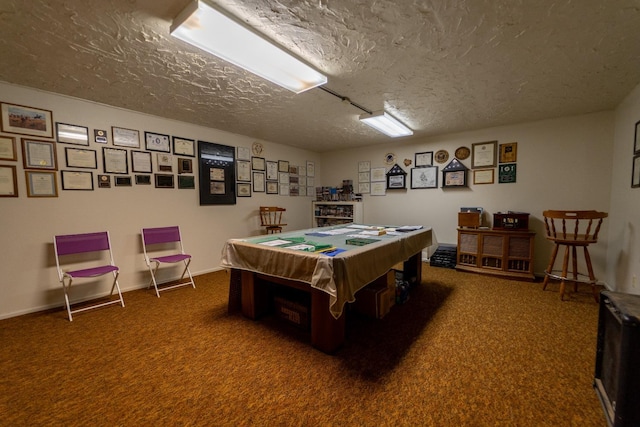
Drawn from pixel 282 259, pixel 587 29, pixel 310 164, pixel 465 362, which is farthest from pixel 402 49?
pixel 310 164

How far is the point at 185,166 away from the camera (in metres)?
3.83

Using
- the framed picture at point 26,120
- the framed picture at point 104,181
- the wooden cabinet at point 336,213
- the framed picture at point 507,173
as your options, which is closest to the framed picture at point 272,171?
the wooden cabinet at point 336,213

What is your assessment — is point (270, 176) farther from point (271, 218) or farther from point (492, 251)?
point (492, 251)

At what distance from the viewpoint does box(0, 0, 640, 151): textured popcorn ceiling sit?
1.56 metres

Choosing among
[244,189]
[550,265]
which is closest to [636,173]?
[550,265]

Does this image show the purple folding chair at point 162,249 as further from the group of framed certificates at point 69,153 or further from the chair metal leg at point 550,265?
the chair metal leg at point 550,265

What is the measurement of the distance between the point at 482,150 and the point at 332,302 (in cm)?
400

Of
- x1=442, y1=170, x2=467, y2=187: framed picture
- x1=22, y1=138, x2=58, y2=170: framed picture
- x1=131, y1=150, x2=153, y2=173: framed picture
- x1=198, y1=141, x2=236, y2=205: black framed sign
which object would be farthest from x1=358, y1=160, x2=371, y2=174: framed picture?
x1=22, y1=138, x2=58, y2=170: framed picture

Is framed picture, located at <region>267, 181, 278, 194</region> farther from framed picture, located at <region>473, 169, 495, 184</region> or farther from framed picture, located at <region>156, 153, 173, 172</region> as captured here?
framed picture, located at <region>473, 169, 495, 184</region>

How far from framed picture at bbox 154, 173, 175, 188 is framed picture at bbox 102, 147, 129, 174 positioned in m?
0.36

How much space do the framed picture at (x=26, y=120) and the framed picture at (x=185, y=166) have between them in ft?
4.40

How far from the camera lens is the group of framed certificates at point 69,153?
253 centimetres

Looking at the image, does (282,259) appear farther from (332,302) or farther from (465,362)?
(465,362)

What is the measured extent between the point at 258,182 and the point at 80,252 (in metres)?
2.75
